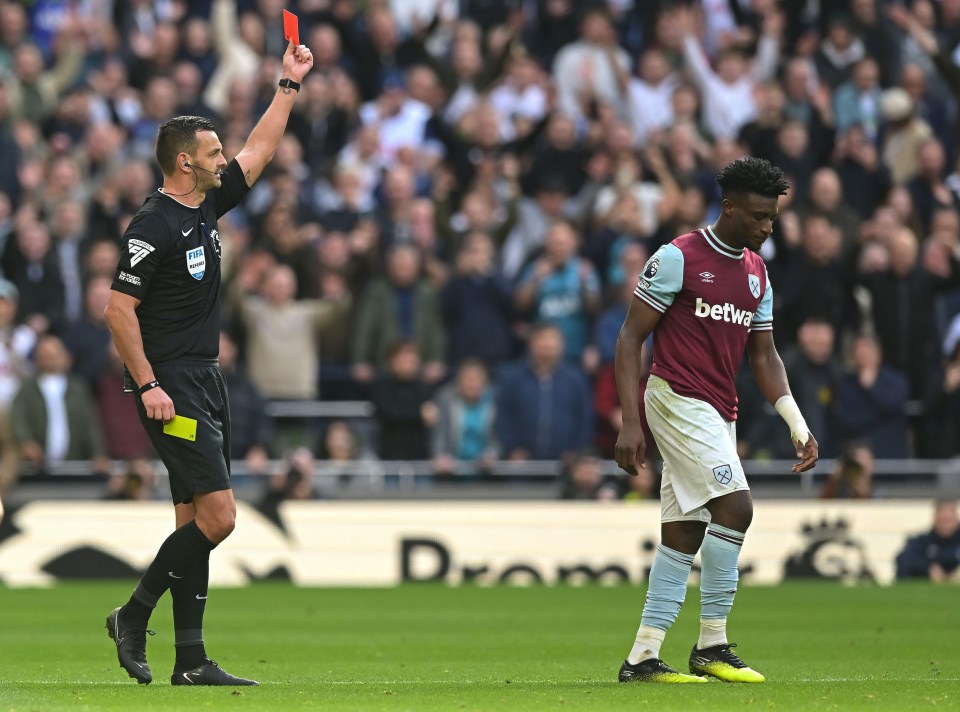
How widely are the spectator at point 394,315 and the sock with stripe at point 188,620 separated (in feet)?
33.0

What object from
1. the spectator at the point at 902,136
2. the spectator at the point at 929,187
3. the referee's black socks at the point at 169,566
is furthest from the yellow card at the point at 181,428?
the spectator at the point at 902,136

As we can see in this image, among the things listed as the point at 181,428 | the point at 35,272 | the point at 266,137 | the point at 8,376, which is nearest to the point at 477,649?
the point at 181,428

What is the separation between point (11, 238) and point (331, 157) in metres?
3.91

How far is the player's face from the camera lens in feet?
28.3

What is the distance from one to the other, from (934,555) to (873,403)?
1.61 meters

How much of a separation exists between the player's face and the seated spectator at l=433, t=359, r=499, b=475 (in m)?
9.55

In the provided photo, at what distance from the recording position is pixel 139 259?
8250mm

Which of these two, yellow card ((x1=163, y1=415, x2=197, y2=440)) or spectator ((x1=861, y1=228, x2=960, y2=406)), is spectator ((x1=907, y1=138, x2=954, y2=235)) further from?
yellow card ((x1=163, y1=415, x2=197, y2=440))

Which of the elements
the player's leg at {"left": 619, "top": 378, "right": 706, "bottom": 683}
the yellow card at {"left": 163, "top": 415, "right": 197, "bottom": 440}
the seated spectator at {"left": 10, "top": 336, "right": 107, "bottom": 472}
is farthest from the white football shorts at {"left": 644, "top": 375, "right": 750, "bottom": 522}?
the seated spectator at {"left": 10, "top": 336, "right": 107, "bottom": 472}

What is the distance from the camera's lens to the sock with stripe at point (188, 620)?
8.53 meters

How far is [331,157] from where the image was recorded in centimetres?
2117

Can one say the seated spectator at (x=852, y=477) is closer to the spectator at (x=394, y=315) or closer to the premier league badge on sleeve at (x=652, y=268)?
the spectator at (x=394, y=315)

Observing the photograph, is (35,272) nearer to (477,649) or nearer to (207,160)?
(477,649)

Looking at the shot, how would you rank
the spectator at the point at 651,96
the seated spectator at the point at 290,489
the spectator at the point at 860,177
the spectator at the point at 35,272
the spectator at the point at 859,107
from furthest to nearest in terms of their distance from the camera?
the spectator at the point at 651,96
the spectator at the point at 859,107
the spectator at the point at 860,177
the spectator at the point at 35,272
the seated spectator at the point at 290,489
